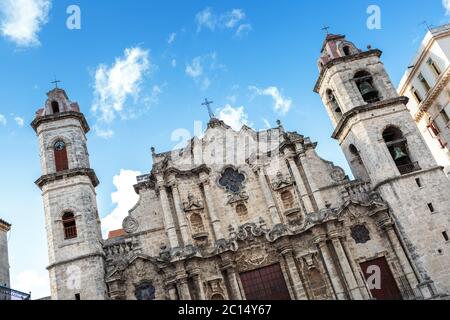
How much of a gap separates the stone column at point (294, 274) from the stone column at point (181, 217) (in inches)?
194

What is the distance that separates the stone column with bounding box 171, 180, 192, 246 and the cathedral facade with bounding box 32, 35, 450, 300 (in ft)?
0.18

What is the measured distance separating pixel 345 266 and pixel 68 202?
14.0 metres

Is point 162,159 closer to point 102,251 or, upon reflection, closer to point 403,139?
point 102,251

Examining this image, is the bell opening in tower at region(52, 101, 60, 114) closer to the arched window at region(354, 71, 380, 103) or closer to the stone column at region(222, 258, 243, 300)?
the stone column at region(222, 258, 243, 300)

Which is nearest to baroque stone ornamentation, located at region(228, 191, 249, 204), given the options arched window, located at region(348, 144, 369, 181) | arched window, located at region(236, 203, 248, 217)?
arched window, located at region(236, 203, 248, 217)

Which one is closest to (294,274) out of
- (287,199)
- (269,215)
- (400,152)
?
(269,215)

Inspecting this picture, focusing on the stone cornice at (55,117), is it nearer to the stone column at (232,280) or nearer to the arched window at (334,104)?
the stone column at (232,280)

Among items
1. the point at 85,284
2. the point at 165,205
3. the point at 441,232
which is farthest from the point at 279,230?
the point at 85,284

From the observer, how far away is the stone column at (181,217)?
22.5m

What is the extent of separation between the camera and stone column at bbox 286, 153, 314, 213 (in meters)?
23.2

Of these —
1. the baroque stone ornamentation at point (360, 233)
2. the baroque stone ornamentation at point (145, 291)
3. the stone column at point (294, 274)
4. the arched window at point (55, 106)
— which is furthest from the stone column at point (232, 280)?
the arched window at point (55, 106)
